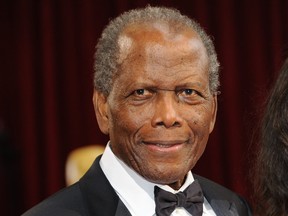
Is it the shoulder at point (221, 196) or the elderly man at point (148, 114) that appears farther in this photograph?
the shoulder at point (221, 196)

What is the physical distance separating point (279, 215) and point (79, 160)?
1889 mm

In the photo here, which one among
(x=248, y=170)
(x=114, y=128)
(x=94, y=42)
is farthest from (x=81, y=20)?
(x=114, y=128)

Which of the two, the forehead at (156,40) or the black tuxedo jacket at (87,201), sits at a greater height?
the forehead at (156,40)

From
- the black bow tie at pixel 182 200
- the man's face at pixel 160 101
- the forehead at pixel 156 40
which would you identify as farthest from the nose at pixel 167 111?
the black bow tie at pixel 182 200

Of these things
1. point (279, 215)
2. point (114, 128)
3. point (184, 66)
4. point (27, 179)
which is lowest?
point (27, 179)

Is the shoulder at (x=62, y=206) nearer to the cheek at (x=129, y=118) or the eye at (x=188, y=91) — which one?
the cheek at (x=129, y=118)

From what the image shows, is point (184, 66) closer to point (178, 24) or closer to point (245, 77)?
point (178, 24)

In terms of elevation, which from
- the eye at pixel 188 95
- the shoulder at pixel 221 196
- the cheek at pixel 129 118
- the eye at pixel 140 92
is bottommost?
the shoulder at pixel 221 196

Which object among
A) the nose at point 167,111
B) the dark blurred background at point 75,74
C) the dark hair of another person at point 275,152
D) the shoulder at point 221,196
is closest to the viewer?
the nose at point 167,111

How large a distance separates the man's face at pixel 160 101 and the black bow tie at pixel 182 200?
0.18 feet

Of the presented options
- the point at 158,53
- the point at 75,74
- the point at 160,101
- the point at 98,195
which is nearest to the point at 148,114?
the point at 160,101

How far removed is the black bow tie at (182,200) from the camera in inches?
92.7

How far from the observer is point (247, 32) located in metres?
4.57

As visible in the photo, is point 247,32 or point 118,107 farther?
point 247,32
